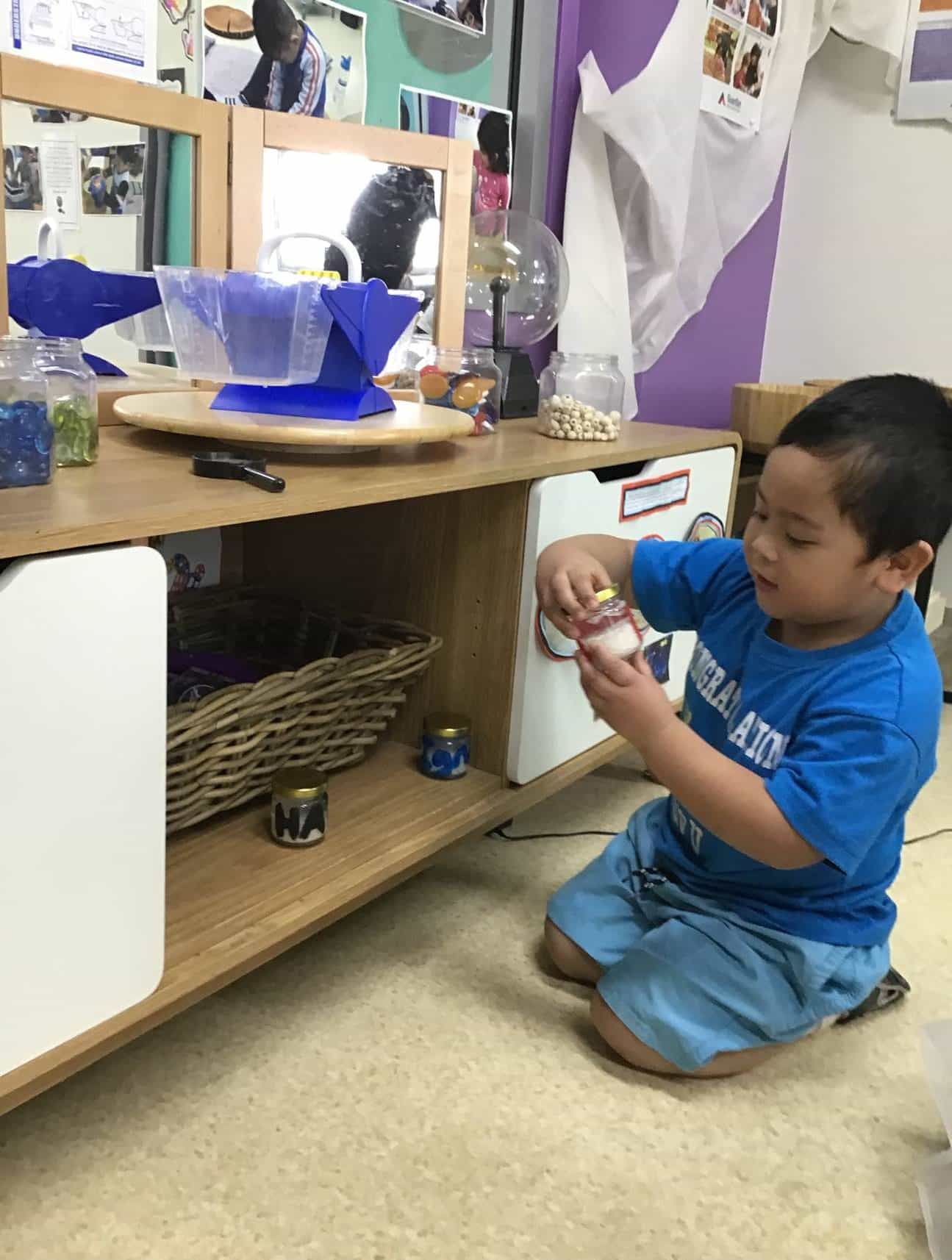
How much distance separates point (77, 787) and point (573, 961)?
22.1 inches

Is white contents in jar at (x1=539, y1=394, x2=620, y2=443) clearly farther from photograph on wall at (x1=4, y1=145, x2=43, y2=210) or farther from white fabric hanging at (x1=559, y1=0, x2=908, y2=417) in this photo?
photograph on wall at (x1=4, y1=145, x2=43, y2=210)

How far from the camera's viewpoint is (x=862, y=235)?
2209 millimetres

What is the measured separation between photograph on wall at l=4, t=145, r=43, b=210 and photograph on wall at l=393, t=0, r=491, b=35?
55 centimetres

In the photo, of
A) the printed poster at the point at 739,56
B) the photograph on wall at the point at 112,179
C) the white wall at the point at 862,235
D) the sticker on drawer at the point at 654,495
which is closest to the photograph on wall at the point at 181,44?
the photograph on wall at the point at 112,179

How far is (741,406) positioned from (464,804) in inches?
44.3

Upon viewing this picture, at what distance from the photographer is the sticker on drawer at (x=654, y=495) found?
3.92ft

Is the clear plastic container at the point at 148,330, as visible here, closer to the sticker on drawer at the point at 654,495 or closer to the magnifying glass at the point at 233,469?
the magnifying glass at the point at 233,469

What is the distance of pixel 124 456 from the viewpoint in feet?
2.83

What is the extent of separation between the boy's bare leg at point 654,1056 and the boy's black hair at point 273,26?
1005 millimetres

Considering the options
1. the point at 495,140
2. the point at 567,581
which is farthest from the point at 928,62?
the point at 567,581

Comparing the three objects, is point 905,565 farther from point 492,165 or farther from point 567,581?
point 492,165

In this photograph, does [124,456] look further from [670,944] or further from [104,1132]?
[670,944]

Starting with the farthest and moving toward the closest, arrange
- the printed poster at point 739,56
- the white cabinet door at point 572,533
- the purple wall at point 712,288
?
1. the printed poster at point 739,56
2. the purple wall at point 712,288
3. the white cabinet door at point 572,533

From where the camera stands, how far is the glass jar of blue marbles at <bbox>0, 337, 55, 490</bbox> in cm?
70
